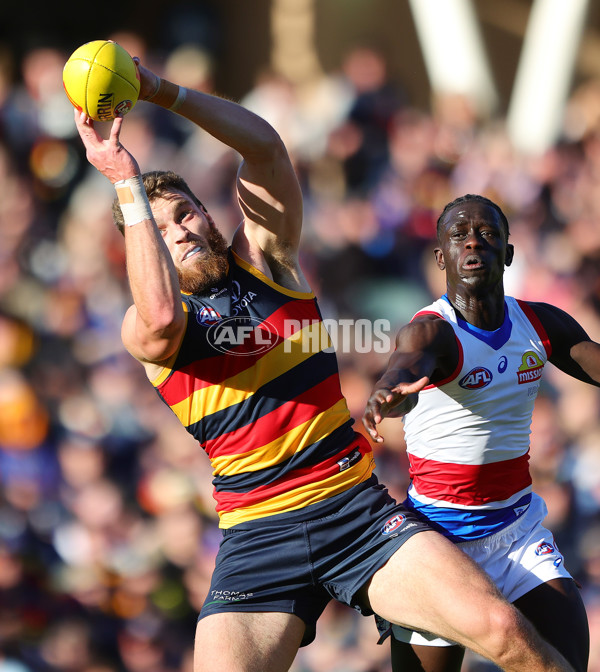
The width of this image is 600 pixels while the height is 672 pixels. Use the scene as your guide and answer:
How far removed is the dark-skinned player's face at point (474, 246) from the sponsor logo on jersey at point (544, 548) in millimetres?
1161

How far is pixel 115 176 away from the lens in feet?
11.3

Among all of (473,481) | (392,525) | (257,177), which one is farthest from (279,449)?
(257,177)

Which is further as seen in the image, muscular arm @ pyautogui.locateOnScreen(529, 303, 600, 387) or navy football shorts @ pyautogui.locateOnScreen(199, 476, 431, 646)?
muscular arm @ pyautogui.locateOnScreen(529, 303, 600, 387)

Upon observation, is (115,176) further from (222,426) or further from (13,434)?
(13,434)

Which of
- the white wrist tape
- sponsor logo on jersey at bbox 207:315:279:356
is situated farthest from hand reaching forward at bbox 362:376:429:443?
the white wrist tape

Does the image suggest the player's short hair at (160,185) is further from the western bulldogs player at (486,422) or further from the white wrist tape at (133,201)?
the western bulldogs player at (486,422)

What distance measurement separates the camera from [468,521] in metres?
3.74

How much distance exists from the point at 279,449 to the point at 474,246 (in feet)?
3.89

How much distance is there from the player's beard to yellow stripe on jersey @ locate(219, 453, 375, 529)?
0.97 meters

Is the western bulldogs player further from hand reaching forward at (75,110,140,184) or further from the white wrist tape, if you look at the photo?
hand reaching forward at (75,110,140,184)

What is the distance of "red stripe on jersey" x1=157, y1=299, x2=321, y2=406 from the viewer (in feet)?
11.9

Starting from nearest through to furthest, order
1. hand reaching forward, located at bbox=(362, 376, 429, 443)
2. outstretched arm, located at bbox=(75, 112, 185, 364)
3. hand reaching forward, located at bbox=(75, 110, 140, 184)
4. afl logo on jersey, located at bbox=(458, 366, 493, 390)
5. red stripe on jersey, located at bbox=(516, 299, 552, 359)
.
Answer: hand reaching forward, located at bbox=(362, 376, 429, 443) → outstretched arm, located at bbox=(75, 112, 185, 364) → hand reaching forward, located at bbox=(75, 110, 140, 184) → afl logo on jersey, located at bbox=(458, 366, 493, 390) → red stripe on jersey, located at bbox=(516, 299, 552, 359)

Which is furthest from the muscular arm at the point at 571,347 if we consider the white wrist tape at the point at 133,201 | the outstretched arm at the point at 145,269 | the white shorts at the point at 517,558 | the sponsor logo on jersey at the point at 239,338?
the white wrist tape at the point at 133,201

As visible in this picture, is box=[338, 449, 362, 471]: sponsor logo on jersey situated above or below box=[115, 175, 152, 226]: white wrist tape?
below
